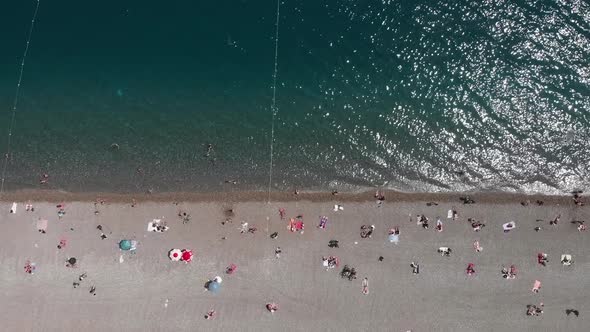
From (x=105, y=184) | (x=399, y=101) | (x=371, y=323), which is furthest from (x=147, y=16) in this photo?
(x=371, y=323)

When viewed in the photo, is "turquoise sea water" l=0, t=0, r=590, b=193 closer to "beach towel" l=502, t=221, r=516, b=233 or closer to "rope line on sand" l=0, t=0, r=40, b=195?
"rope line on sand" l=0, t=0, r=40, b=195

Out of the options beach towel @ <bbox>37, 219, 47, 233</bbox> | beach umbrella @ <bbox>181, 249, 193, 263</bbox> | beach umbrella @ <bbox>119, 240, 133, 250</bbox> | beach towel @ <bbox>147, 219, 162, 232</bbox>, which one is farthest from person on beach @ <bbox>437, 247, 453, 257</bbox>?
beach towel @ <bbox>37, 219, 47, 233</bbox>

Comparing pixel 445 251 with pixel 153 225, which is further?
pixel 153 225

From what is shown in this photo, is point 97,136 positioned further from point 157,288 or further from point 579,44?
point 579,44

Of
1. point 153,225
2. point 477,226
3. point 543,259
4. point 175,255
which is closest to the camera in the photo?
point 543,259

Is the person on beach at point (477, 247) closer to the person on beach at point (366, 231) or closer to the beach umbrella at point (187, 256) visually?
the person on beach at point (366, 231)

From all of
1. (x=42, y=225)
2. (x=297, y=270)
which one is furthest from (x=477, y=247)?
(x=42, y=225)

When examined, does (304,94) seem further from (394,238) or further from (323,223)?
(394,238)
